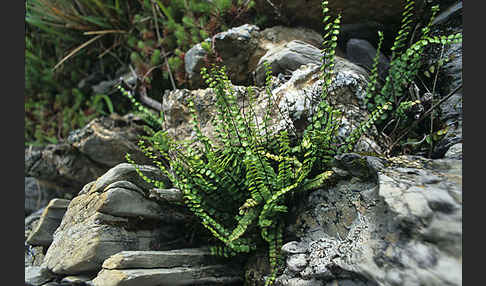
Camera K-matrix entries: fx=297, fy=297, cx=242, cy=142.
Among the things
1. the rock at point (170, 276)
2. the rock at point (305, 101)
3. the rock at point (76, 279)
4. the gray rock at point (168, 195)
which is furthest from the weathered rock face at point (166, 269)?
the rock at point (305, 101)

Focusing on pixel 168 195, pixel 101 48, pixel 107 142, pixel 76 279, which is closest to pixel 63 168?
pixel 107 142

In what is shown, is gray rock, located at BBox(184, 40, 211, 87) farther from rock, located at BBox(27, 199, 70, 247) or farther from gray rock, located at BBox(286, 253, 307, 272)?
gray rock, located at BBox(286, 253, 307, 272)

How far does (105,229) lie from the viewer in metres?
2.06

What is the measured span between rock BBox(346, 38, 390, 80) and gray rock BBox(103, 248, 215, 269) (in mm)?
2236

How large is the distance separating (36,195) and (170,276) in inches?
132

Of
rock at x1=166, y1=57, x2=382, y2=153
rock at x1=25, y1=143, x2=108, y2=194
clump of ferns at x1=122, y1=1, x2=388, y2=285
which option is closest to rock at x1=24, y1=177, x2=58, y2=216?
rock at x1=25, y1=143, x2=108, y2=194

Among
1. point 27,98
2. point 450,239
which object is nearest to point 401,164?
point 450,239

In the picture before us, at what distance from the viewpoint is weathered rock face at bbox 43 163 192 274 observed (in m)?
2.01

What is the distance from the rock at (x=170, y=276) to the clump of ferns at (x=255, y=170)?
0.15 m

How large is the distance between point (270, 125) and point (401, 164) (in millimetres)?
916

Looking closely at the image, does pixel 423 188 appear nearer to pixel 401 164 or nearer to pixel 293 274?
pixel 401 164

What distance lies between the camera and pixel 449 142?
203cm

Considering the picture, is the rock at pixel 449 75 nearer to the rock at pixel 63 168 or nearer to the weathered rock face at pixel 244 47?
the weathered rock face at pixel 244 47

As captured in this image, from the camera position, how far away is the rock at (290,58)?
2748mm
